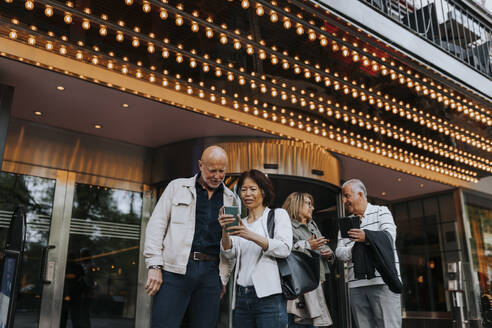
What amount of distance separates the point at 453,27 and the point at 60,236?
830cm

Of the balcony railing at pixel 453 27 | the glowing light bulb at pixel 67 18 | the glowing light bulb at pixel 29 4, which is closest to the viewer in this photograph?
the glowing light bulb at pixel 29 4

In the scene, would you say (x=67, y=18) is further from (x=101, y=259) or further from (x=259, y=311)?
(x=101, y=259)

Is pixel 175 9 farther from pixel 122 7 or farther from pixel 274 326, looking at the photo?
pixel 274 326

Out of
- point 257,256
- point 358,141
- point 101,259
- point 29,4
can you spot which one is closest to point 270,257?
point 257,256

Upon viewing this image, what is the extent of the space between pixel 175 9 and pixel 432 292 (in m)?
12.3

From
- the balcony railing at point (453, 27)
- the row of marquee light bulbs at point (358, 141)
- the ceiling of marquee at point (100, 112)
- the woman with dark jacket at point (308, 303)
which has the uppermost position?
the balcony railing at point (453, 27)

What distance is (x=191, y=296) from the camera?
9.95 feet

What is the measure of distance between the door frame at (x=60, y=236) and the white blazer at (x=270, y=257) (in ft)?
18.9

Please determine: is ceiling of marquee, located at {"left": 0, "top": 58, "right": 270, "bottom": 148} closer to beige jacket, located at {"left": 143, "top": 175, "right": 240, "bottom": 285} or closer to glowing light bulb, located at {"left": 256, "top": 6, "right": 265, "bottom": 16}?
glowing light bulb, located at {"left": 256, "top": 6, "right": 265, "bottom": 16}

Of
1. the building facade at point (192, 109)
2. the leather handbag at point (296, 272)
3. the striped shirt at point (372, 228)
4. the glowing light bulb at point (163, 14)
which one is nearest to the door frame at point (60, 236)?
the building facade at point (192, 109)

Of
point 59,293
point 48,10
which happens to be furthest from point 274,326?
point 59,293

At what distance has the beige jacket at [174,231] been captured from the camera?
2920mm

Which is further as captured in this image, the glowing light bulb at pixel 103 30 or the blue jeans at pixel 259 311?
the glowing light bulb at pixel 103 30

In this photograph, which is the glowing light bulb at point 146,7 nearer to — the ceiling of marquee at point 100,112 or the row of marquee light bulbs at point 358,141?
the row of marquee light bulbs at point 358,141
